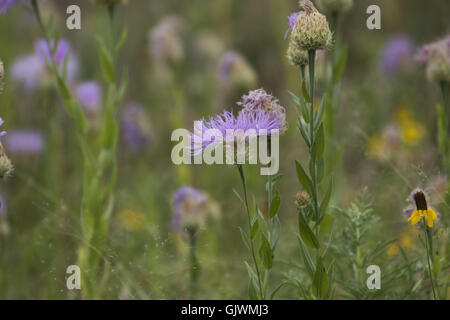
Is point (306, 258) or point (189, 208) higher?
point (189, 208)

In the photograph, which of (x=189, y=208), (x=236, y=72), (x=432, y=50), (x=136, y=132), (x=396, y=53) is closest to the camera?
(x=432, y=50)

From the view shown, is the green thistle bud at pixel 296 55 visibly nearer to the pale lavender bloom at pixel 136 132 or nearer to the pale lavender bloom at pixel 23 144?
the pale lavender bloom at pixel 136 132

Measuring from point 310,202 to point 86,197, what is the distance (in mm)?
890

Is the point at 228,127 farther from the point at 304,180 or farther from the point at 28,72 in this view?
the point at 28,72

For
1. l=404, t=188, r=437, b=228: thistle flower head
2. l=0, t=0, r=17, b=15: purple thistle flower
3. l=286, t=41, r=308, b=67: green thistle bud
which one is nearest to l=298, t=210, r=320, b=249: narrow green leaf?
l=404, t=188, r=437, b=228: thistle flower head

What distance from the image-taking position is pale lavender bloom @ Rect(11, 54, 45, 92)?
3.07 metres

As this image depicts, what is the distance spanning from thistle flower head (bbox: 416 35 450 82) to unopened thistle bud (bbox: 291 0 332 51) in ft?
2.86

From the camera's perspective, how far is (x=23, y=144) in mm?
3137

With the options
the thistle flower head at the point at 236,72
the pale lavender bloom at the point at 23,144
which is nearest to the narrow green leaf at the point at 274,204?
the thistle flower head at the point at 236,72

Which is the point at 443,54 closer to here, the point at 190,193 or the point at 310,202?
the point at 310,202

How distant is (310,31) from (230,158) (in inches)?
14.8

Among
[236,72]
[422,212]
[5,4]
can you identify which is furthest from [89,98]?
[422,212]

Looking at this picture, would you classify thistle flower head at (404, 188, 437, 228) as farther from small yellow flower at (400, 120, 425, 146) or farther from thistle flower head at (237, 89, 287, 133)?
small yellow flower at (400, 120, 425, 146)

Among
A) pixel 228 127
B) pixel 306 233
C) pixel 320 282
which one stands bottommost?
pixel 320 282
